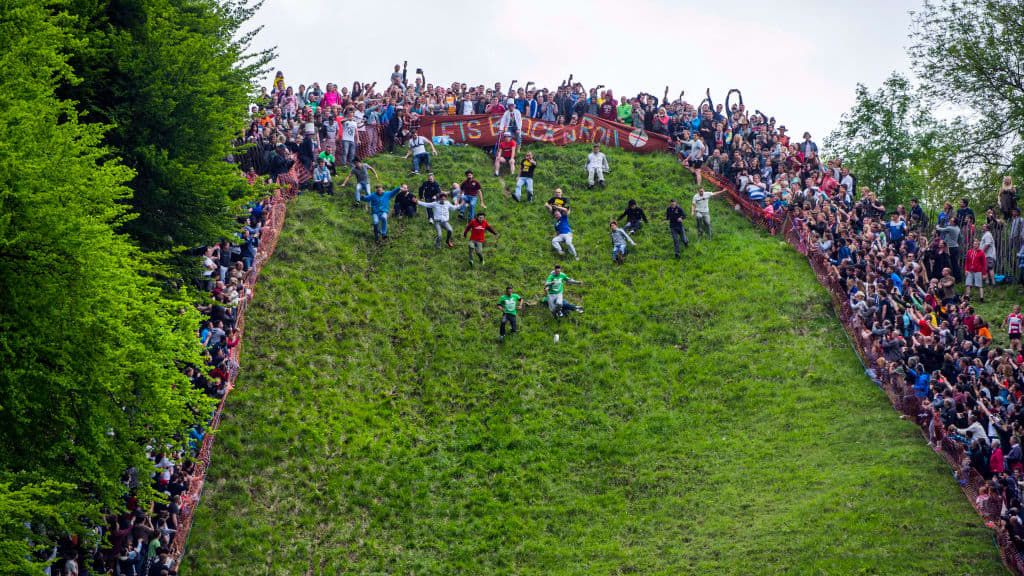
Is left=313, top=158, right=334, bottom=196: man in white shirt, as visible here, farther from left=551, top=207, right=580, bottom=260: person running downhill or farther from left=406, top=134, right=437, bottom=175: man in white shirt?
left=551, top=207, right=580, bottom=260: person running downhill

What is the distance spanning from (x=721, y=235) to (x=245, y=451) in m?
17.4

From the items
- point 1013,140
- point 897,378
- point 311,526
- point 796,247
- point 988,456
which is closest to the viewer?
point 988,456

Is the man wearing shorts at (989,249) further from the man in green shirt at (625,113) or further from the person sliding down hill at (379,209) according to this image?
the person sliding down hill at (379,209)

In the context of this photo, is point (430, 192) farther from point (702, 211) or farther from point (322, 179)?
point (702, 211)

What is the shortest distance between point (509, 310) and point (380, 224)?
19.8ft

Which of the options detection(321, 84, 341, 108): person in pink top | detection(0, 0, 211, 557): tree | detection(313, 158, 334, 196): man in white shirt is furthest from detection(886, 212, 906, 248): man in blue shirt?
detection(0, 0, 211, 557): tree

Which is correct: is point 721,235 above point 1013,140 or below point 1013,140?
below

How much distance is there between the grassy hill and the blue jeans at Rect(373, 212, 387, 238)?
0.62 m

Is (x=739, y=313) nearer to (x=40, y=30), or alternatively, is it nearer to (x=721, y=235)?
(x=721, y=235)

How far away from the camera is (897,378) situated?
27.2m

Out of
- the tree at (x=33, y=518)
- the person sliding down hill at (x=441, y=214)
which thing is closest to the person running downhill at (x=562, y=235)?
the person sliding down hill at (x=441, y=214)

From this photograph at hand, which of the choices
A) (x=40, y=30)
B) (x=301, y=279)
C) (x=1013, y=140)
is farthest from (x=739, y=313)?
(x=40, y=30)

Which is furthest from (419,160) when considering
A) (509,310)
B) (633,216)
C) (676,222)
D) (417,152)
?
(509,310)

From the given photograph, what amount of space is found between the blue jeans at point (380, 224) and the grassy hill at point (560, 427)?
619 millimetres
